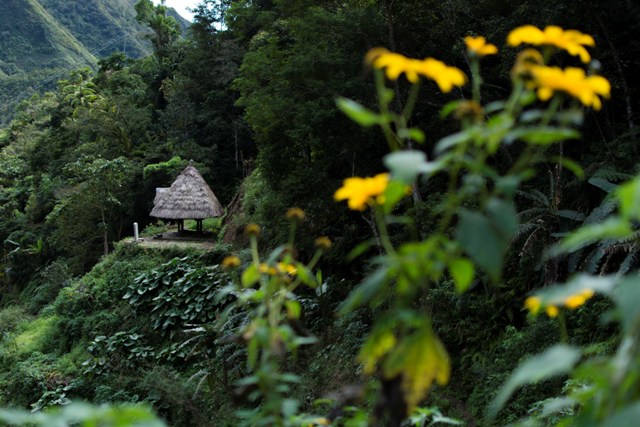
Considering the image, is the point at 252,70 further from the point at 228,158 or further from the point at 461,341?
the point at 228,158

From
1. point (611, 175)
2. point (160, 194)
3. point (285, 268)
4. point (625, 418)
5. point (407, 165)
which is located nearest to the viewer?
point (625, 418)

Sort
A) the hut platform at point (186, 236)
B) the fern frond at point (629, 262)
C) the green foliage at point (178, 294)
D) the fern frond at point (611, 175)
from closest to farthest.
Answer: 1. the fern frond at point (629, 262)
2. the fern frond at point (611, 175)
3. the green foliage at point (178, 294)
4. the hut platform at point (186, 236)

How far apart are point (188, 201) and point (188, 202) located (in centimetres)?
3

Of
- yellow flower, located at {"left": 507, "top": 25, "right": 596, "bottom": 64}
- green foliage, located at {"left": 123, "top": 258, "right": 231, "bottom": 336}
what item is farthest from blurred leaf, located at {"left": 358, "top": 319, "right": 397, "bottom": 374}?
green foliage, located at {"left": 123, "top": 258, "right": 231, "bottom": 336}

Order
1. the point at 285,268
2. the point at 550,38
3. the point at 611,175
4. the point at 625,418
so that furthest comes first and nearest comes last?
the point at 611,175, the point at 285,268, the point at 550,38, the point at 625,418

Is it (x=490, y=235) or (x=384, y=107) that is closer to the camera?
(x=490, y=235)

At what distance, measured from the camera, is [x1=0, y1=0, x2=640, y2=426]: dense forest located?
586 millimetres

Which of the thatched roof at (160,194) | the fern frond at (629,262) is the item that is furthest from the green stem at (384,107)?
the thatched roof at (160,194)

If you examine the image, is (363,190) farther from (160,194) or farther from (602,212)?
(160,194)

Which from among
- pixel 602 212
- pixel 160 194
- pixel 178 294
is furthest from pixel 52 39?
pixel 602 212

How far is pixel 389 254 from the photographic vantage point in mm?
639

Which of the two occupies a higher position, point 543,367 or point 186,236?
point 543,367

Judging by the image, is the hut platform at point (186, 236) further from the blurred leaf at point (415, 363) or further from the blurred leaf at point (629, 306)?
the blurred leaf at point (629, 306)

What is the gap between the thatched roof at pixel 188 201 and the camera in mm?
13703
